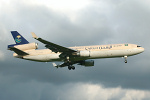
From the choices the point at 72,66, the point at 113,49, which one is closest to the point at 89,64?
the point at 72,66

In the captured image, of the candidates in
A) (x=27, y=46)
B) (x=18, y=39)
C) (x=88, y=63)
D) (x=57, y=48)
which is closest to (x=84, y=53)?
A: (x=57, y=48)

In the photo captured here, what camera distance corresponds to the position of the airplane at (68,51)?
6788cm

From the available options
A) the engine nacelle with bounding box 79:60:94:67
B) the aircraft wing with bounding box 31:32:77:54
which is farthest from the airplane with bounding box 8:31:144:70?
the engine nacelle with bounding box 79:60:94:67

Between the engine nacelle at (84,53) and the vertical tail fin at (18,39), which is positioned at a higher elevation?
the vertical tail fin at (18,39)

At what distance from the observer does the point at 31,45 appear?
70938 mm

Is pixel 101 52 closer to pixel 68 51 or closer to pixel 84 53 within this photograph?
pixel 84 53

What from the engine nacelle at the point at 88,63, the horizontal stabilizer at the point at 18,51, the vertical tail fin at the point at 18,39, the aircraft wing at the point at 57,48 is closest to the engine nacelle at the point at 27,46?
the vertical tail fin at the point at 18,39

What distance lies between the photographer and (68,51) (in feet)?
223

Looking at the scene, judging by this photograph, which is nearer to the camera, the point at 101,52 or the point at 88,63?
the point at 101,52

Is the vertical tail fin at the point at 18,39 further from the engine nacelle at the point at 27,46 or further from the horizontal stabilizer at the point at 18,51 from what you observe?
the horizontal stabilizer at the point at 18,51

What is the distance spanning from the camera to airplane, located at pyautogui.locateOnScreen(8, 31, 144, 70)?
67.9m

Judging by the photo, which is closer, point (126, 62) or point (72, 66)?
point (126, 62)

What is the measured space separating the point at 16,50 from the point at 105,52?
1869cm

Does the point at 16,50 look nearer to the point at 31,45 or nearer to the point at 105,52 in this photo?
the point at 31,45
